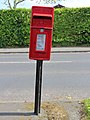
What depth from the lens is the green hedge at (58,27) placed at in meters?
21.3

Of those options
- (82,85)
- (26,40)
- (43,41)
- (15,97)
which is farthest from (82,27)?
(43,41)

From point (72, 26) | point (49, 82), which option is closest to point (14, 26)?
point (72, 26)

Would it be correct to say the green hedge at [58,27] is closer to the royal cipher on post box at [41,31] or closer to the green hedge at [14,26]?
the green hedge at [14,26]

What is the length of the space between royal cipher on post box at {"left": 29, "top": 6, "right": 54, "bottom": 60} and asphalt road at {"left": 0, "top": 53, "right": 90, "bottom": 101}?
1.83m

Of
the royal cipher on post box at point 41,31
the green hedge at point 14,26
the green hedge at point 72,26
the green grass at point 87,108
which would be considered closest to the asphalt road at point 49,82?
the green grass at point 87,108

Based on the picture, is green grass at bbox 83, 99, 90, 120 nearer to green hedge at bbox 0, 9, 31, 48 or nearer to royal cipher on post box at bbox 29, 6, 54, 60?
royal cipher on post box at bbox 29, 6, 54, 60

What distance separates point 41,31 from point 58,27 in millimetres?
16157

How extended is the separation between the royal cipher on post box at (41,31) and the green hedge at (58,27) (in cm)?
1559

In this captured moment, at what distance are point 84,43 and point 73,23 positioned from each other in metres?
1.33

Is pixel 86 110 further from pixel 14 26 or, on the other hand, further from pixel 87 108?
pixel 14 26

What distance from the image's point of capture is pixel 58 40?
70.9 ft

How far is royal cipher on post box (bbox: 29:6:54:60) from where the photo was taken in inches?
224

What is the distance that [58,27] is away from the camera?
21812mm

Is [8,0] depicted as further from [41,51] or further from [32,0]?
[41,51]
